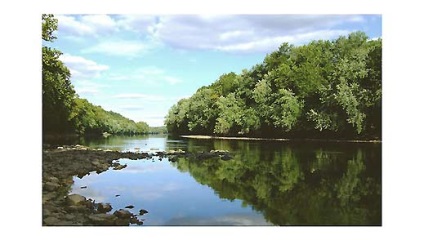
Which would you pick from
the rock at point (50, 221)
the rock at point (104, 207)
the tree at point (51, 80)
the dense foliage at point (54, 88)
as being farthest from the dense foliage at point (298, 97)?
the rock at point (50, 221)

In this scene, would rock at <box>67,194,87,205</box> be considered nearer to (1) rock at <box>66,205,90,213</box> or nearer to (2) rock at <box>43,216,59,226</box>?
(1) rock at <box>66,205,90,213</box>

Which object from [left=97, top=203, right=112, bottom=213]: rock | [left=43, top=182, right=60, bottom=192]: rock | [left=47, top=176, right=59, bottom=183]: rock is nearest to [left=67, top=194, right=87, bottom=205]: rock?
[left=97, top=203, right=112, bottom=213]: rock

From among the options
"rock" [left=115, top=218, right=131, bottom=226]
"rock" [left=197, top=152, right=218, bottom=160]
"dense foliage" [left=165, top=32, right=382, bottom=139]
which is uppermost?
"dense foliage" [left=165, top=32, right=382, bottom=139]

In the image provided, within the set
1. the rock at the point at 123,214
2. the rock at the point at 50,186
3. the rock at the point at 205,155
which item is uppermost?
the rock at the point at 205,155

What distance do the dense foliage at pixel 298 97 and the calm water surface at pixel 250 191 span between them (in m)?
4.79

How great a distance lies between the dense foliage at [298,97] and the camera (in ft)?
60.4

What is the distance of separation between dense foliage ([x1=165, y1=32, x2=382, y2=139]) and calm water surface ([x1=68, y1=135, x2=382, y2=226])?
479 centimetres

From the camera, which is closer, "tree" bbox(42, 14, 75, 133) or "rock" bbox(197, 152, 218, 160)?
"tree" bbox(42, 14, 75, 133)

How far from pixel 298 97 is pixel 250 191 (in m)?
15.4

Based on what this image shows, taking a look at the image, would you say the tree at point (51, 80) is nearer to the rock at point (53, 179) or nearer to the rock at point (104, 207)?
the rock at point (53, 179)

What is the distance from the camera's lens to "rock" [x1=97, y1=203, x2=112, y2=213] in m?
8.18
